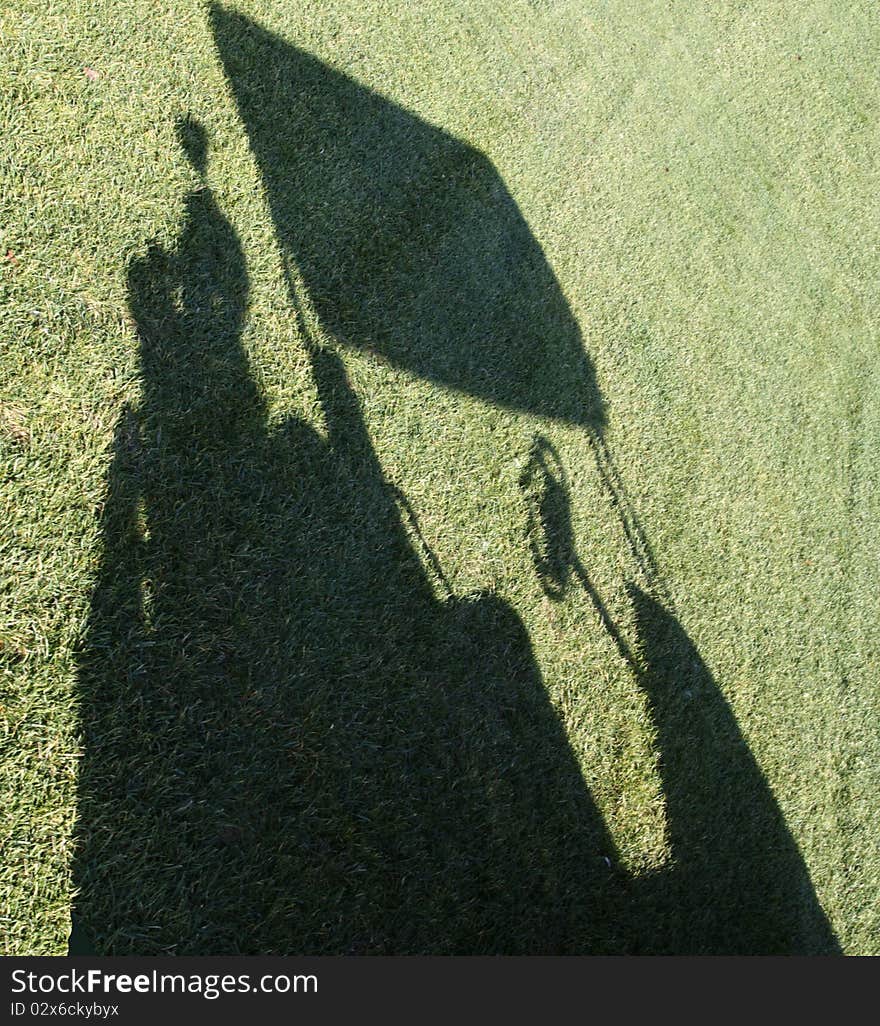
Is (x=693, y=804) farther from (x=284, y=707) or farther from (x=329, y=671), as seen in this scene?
(x=284, y=707)

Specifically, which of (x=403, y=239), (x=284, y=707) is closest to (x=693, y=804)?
(x=284, y=707)

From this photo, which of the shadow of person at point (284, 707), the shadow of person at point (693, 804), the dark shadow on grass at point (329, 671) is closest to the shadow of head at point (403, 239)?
the dark shadow on grass at point (329, 671)

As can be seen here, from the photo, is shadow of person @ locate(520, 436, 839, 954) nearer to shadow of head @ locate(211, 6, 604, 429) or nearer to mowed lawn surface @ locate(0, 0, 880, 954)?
mowed lawn surface @ locate(0, 0, 880, 954)

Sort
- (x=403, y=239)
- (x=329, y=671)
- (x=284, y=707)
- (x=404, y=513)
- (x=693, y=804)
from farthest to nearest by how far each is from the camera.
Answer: (x=403, y=239) < (x=693, y=804) < (x=404, y=513) < (x=329, y=671) < (x=284, y=707)

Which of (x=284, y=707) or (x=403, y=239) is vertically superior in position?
(x=403, y=239)

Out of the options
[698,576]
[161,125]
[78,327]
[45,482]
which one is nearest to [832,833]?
[698,576]

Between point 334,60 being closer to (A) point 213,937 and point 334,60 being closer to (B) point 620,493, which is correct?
(B) point 620,493
